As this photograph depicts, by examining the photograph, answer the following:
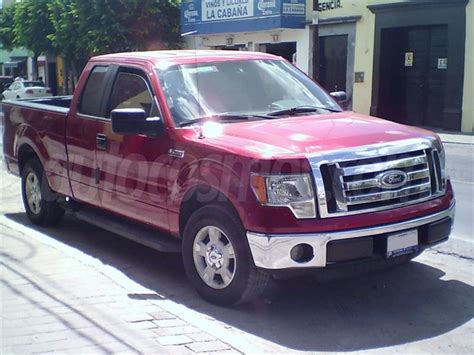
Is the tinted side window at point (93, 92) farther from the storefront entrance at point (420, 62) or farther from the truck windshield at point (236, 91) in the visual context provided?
the storefront entrance at point (420, 62)

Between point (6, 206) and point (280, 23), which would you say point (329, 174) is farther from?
point (280, 23)

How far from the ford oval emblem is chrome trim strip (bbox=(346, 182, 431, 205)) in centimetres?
5

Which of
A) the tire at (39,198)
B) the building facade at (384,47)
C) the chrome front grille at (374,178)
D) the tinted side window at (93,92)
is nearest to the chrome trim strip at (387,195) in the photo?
the chrome front grille at (374,178)

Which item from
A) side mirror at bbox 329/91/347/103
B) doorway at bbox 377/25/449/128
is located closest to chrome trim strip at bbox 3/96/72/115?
side mirror at bbox 329/91/347/103

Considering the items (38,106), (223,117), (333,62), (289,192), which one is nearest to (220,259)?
(289,192)

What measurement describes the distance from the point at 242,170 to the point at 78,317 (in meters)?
1.55

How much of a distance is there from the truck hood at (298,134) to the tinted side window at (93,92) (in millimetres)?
1692

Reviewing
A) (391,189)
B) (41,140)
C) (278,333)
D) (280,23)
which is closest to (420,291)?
(391,189)

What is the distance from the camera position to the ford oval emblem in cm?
471

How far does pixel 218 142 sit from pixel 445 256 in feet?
8.92

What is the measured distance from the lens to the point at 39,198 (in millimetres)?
7645

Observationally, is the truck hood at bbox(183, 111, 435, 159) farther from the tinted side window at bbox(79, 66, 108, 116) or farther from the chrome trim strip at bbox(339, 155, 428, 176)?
the tinted side window at bbox(79, 66, 108, 116)

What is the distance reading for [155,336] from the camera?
14.4ft

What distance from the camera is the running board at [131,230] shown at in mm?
5625
